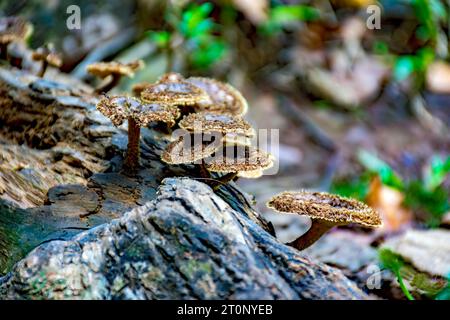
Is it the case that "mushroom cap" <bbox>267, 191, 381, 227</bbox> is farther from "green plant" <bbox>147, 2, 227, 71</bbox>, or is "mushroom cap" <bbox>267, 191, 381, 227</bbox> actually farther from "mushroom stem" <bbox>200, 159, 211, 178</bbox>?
"green plant" <bbox>147, 2, 227, 71</bbox>

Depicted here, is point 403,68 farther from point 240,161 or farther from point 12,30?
point 240,161

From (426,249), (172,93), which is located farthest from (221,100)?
Answer: (426,249)

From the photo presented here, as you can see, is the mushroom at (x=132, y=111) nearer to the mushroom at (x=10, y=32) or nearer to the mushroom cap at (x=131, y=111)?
the mushroom cap at (x=131, y=111)

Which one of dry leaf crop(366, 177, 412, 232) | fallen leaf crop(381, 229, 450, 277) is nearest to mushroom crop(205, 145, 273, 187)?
fallen leaf crop(381, 229, 450, 277)

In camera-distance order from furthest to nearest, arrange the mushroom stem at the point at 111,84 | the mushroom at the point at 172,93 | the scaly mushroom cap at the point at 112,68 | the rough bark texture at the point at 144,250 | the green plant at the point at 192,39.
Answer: the green plant at the point at 192,39 < the mushroom stem at the point at 111,84 < the scaly mushroom cap at the point at 112,68 < the mushroom at the point at 172,93 < the rough bark texture at the point at 144,250

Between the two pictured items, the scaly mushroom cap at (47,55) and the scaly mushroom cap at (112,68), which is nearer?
the scaly mushroom cap at (112,68)

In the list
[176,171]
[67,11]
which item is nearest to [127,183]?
[176,171]

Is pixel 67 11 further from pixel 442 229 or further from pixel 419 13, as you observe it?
pixel 419 13

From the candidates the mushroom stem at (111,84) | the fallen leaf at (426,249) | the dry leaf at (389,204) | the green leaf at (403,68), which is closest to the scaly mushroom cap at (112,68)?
the mushroom stem at (111,84)
